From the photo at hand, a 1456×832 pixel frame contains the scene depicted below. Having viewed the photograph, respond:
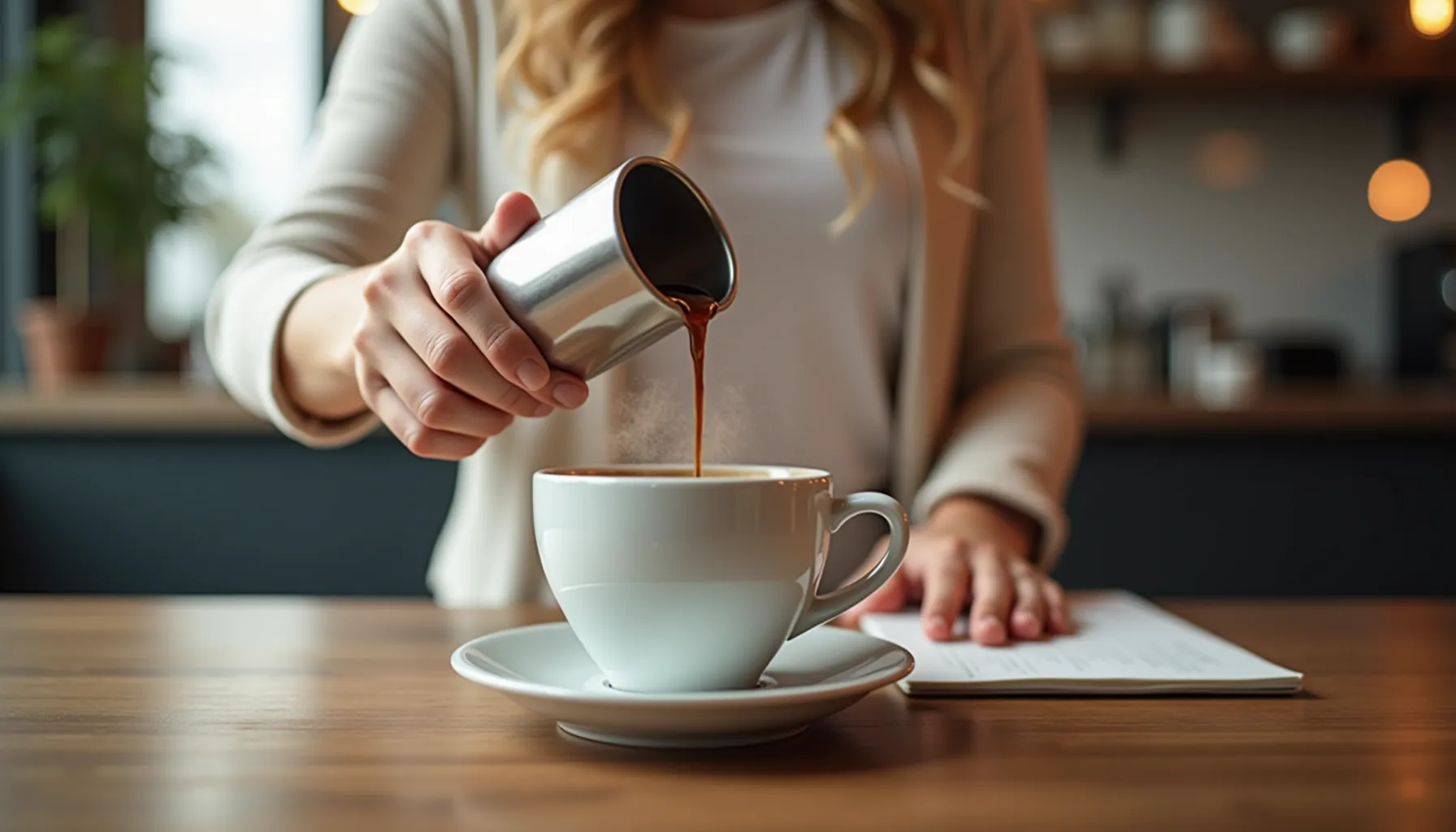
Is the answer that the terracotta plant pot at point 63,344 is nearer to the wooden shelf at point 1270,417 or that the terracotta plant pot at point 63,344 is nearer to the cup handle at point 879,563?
the wooden shelf at point 1270,417

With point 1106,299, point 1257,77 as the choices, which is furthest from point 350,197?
point 1257,77

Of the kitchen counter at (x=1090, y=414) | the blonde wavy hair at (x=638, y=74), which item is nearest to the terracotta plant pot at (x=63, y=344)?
the kitchen counter at (x=1090, y=414)

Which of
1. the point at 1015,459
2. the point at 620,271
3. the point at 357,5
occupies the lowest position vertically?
the point at 1015,459

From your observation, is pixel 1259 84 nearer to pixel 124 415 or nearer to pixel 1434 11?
pixel 1434 11

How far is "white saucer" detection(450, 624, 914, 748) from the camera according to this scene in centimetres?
55

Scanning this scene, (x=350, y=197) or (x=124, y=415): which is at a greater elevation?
(x=350, y=197)

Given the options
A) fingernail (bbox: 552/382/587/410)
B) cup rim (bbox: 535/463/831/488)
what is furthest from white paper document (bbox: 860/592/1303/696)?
fingernail (bbox: 552/382/587/410)

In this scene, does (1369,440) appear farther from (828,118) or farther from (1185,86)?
(828,118)

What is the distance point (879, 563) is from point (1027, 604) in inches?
9.4

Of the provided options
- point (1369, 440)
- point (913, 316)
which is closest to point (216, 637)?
point (913, 316)

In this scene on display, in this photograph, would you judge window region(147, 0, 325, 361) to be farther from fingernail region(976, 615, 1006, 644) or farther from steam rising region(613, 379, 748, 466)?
fingernail region(976, 615, 1006, 644)

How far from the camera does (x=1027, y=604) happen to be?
887mm

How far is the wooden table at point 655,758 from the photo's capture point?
0.50 meters

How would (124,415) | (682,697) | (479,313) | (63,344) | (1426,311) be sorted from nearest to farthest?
(682,697)
(479,313)
(124,415)
(63,344)
(1426,311)
